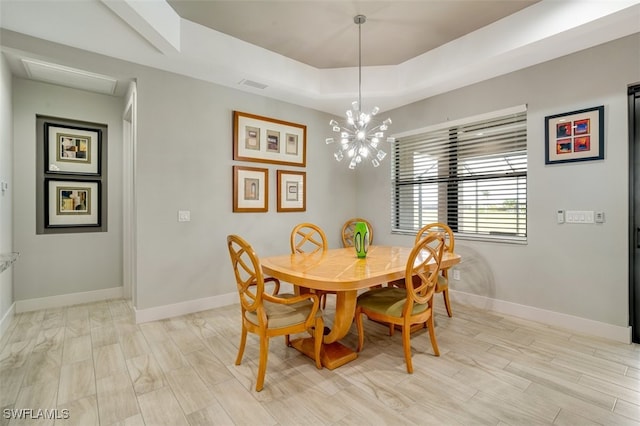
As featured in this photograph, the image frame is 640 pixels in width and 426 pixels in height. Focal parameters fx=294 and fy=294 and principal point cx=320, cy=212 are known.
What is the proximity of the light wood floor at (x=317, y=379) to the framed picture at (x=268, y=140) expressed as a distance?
2.16 meters

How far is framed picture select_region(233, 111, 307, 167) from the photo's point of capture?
3740mm

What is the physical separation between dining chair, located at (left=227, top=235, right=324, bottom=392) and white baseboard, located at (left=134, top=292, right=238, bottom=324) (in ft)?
4.71

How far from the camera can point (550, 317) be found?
3.02m

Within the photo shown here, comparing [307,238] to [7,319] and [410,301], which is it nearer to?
[410,301]

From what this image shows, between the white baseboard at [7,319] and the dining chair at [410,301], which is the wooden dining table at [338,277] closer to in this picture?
the dining chair at [410,301]

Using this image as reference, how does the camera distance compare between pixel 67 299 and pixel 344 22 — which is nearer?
pixel 344 22

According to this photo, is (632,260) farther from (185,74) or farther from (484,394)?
(185,74)

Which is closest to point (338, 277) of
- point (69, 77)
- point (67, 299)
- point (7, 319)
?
point (7, 319)

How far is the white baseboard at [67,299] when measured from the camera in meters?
3.38

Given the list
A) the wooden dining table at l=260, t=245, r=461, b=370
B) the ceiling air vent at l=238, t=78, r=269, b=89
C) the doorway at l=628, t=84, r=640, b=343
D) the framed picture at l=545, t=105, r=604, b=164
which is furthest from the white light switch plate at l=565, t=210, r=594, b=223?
the ceiling air vent at l=238, t=78, r=269, b=89

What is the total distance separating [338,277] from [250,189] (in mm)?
A: 2291

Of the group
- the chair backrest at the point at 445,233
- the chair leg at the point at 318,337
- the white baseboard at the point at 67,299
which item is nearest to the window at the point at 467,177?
the chair backrest at the point at 445,233

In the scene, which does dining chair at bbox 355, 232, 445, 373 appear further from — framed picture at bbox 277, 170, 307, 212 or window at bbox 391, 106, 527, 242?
framed picture at bbox 277, 170, 307, 212

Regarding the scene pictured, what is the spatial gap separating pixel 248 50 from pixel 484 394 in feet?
12.6
